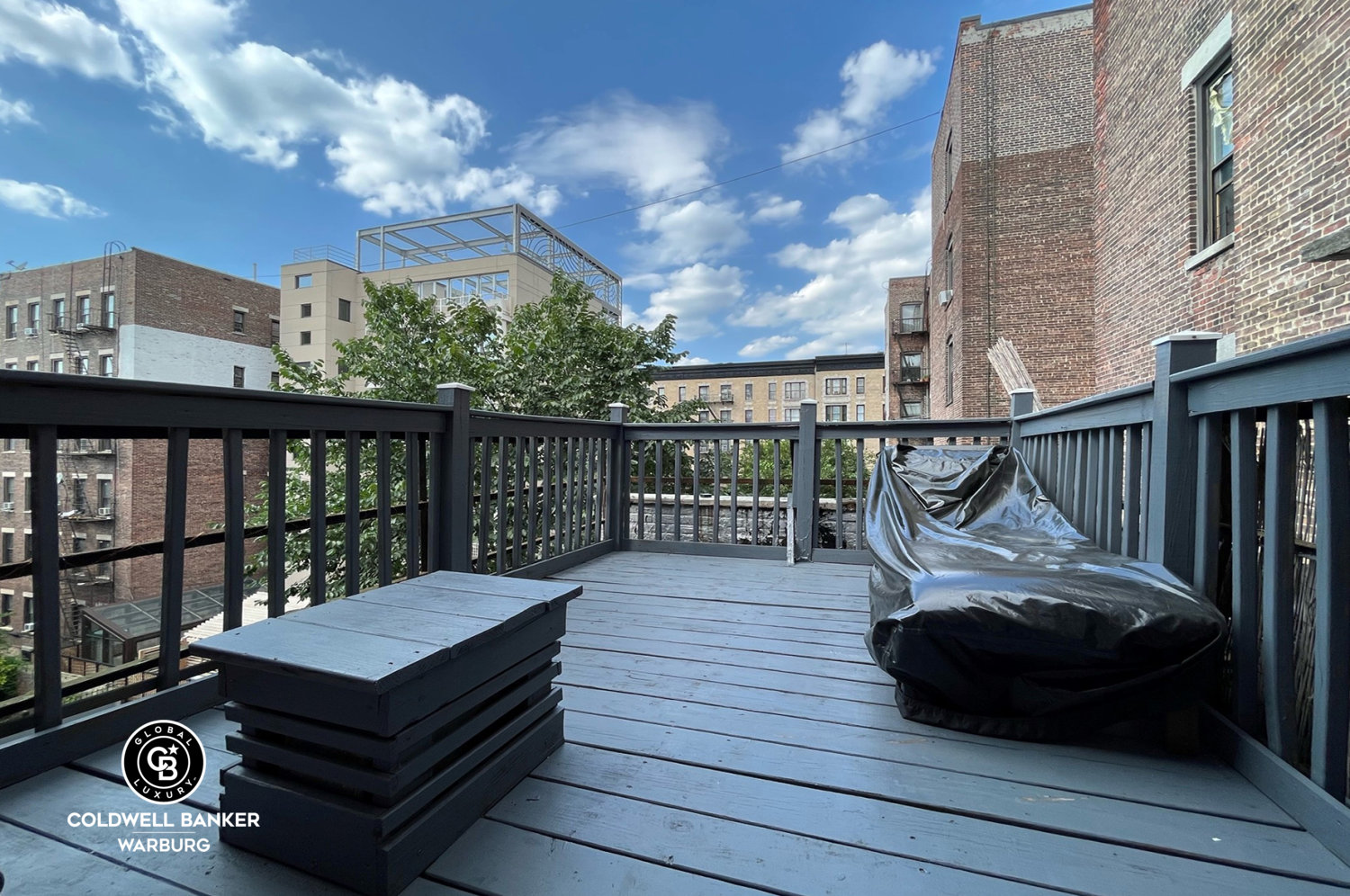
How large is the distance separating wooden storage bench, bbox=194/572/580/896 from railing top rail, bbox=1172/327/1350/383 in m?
1.53

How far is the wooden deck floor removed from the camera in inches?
37.9

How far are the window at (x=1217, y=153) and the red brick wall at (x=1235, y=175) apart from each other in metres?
0.10

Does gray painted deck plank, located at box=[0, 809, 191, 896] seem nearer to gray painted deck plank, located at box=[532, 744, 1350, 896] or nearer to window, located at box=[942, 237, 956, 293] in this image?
gray painted deck plank, located at box=[532, 744, 1350, 896]

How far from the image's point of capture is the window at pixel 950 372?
12930mm

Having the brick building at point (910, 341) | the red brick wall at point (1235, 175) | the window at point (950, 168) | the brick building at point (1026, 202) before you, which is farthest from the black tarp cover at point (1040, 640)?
the brick building at point (910, 341)

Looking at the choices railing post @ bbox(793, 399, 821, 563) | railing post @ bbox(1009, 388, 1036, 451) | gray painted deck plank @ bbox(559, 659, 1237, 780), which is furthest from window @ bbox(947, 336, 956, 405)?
gray painted deck plank @ bbox(559, 659, 1237, 780)

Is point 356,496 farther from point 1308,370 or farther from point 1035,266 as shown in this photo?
point 1035,266

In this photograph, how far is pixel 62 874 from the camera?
→ 957mm

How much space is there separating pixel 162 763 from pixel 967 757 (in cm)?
178

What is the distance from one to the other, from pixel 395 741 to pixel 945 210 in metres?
15.6

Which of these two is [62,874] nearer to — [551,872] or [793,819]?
[551,872]

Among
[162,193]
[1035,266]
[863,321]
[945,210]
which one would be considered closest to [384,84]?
[162,193]

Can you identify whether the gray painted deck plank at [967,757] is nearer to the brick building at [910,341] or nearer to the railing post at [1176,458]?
the railing post at [1176,458]

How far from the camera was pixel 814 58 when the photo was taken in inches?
458
